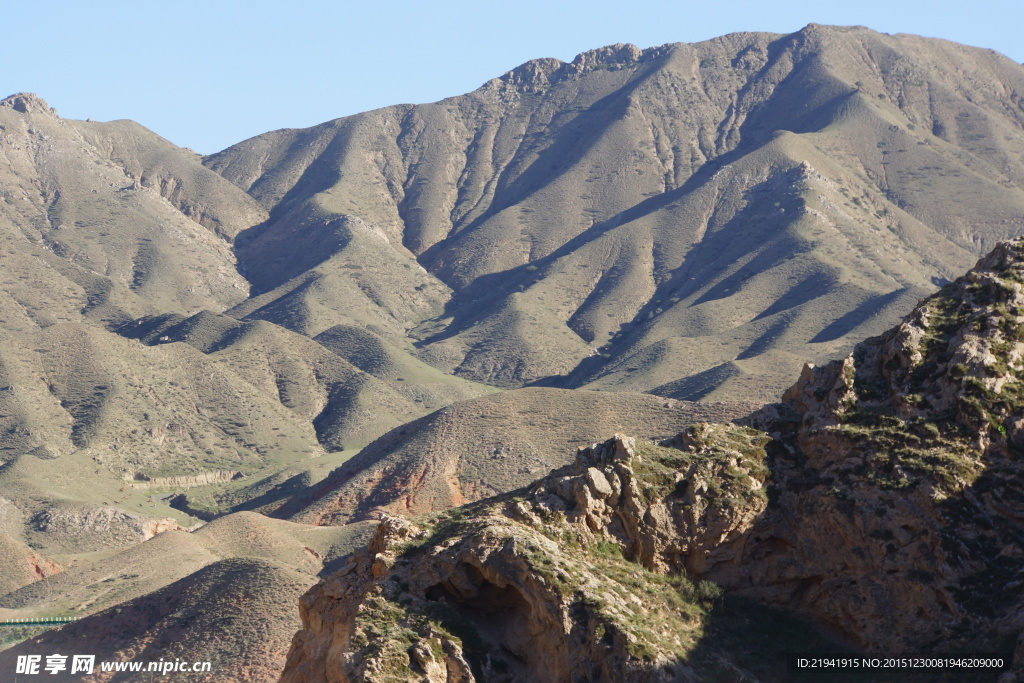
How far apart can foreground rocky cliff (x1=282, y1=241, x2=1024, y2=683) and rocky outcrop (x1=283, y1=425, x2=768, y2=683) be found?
41 millimetres

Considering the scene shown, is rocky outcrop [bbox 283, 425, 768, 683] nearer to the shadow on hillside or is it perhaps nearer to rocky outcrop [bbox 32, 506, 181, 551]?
the shadow on hillside

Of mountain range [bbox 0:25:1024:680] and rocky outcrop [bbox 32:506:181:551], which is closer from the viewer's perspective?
mountain range [bbox 0:25:1024:680]

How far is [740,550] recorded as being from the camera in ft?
86.5

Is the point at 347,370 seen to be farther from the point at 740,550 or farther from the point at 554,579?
the point at 554,579

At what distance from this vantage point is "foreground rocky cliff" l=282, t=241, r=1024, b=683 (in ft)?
76.5

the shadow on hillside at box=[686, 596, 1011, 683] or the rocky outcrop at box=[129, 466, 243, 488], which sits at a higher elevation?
the shadow on hillside at box=[686, 596, 1011, 683]

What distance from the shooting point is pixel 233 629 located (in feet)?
165

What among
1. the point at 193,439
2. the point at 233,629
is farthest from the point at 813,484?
the point at 193,439

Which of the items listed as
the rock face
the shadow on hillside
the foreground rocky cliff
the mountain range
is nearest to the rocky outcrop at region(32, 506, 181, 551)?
the mountain range

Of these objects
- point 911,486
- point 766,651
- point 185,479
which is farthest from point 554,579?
point 185,479

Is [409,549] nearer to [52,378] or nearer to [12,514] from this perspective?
[12,514]

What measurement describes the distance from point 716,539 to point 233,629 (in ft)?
95.1

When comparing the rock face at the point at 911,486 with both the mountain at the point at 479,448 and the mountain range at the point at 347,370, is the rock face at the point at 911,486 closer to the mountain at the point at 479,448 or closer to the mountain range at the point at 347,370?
the mountain range at the point at 347,370

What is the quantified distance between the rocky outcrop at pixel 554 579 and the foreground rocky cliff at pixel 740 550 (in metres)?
0.04
